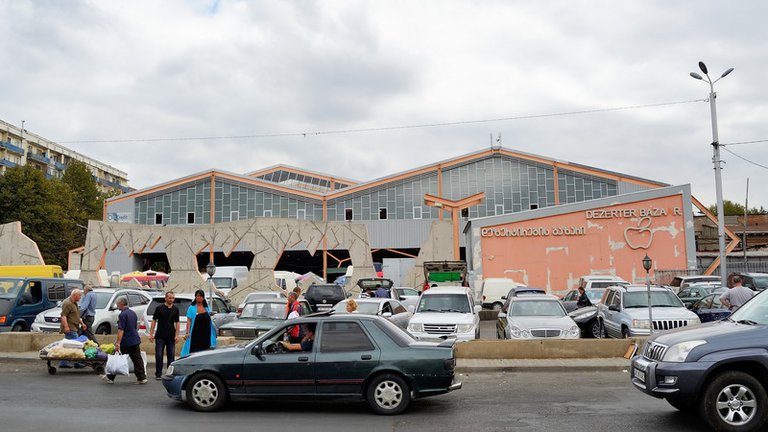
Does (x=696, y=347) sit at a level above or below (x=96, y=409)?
above

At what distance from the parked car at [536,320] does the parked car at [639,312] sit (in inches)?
58.4

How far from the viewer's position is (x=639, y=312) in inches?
665

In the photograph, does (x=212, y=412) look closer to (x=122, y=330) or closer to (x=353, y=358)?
(x=353, y=358)

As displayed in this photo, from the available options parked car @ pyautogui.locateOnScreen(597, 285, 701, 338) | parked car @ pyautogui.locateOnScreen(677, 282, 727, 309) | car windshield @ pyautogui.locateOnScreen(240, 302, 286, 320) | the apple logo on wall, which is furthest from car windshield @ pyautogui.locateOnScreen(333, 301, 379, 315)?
the apple logo on wall

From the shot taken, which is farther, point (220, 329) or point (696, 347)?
point (220, 329)

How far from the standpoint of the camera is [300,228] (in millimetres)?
34969

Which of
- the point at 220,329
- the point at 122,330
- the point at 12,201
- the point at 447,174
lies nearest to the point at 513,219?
the point at 447,174

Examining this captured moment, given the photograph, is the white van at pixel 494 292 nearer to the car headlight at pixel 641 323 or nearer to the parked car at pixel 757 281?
the parked car at pixel 757 281

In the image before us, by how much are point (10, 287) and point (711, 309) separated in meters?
21.5

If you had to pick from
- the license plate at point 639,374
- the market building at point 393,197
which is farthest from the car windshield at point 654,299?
the market building at point 393,197

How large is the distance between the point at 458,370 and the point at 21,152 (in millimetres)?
87603

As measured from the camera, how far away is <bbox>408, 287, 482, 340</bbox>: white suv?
16.6 m

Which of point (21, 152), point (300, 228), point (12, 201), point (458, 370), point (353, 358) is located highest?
point (21, 152)

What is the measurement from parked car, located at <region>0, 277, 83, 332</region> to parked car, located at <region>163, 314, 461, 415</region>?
1243 cm
